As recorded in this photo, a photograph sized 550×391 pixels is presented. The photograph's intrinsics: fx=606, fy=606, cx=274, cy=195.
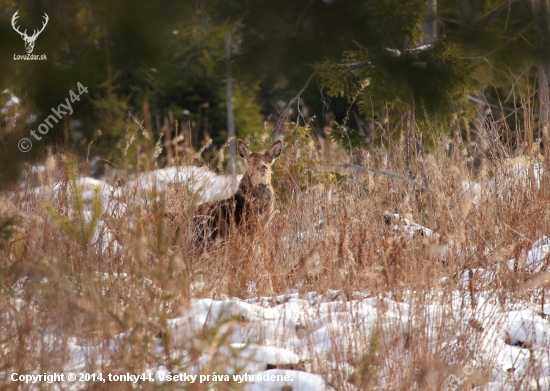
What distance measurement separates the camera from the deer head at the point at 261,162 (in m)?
6.30

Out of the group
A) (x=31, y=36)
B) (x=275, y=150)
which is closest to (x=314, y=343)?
(x=31, y=36)

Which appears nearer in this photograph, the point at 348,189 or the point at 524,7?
the point at 524,7

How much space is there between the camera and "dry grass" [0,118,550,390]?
2.38 m

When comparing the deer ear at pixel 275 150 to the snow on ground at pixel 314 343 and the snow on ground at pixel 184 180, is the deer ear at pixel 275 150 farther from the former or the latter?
the snow on ground at pixel 314 343

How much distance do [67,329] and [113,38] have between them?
1246mm

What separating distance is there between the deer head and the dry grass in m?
0.17

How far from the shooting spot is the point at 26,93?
188cm

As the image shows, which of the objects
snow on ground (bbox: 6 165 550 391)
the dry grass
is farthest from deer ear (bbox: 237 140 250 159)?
snow on ground (bbox: 6 165 550 391)

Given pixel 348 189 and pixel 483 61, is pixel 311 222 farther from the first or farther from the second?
pixel 483 61

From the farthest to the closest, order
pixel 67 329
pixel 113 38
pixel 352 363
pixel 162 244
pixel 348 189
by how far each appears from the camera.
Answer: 1. pixel 348 189
2. pixel 352 363
3. pixel 67 329
4. pixel 162 244
5. pixel 113 38

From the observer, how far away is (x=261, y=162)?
6391 mm

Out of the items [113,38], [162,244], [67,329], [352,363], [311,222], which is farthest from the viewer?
[311,222]

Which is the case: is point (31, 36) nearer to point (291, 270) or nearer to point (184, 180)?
point (291, 270)

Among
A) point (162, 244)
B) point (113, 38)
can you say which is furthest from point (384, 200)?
point (113, 38)
